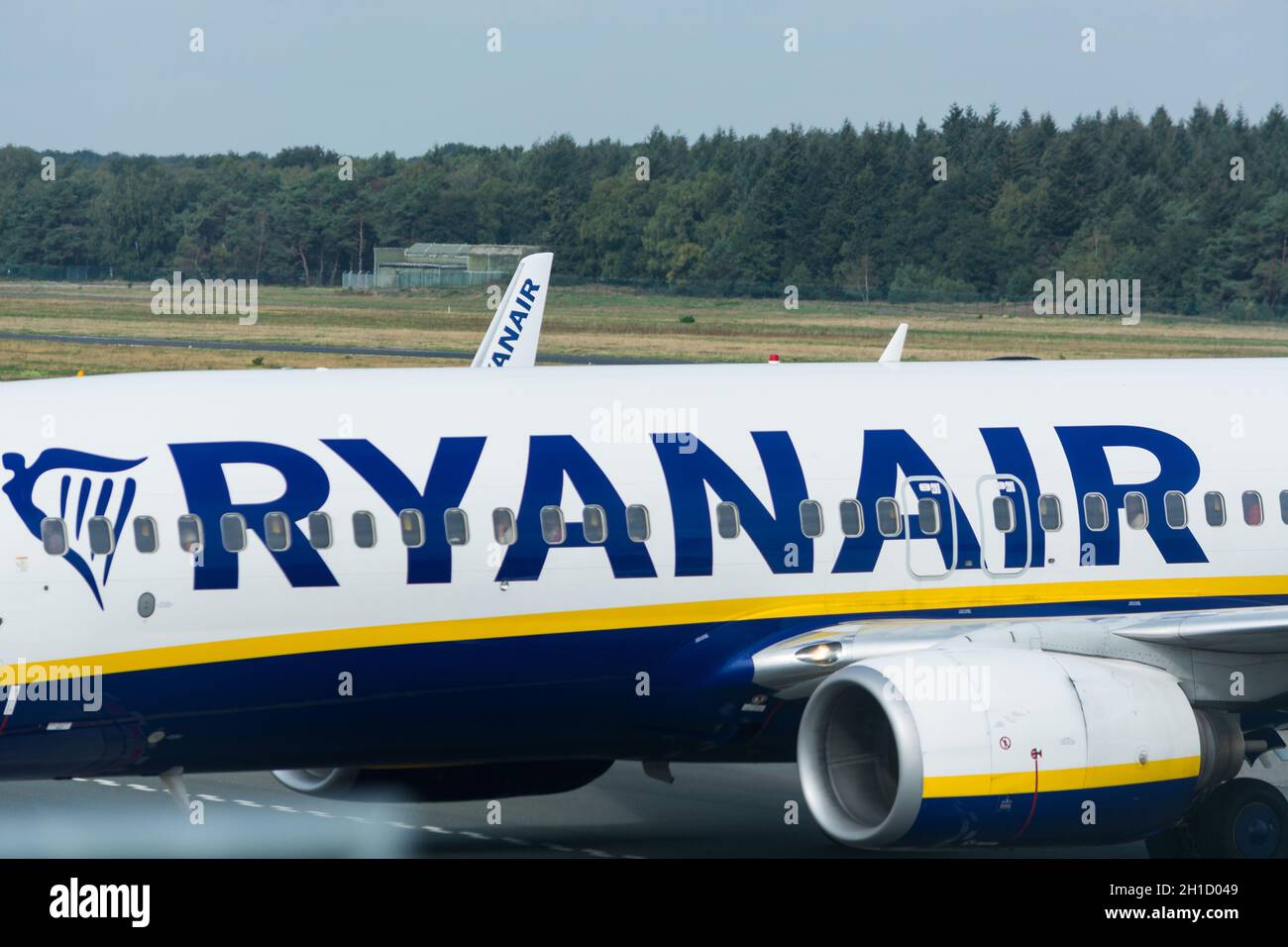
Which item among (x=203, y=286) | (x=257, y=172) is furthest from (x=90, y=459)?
(x=257, y=172)

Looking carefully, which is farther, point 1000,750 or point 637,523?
point 637,523

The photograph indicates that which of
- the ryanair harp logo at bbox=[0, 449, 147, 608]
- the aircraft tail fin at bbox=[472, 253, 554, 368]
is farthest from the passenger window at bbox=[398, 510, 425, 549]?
the aircraft tail fin at bbox=[472, 253, 554, 368]

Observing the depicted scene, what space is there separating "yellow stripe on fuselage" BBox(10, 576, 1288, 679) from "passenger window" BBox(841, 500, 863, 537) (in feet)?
1.88

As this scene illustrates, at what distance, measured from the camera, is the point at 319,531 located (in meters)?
16.1

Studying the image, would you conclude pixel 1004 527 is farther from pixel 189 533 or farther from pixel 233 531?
A: pixel 189 533

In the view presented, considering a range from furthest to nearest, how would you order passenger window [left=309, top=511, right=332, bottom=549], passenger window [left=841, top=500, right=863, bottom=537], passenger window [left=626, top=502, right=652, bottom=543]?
passenger window [left=841, top=500, right=863, bottom=537], passenger window [left=626, top=502, right=652, bottom=543], passenger window [left=309, top=511, right=332, bottom=549]

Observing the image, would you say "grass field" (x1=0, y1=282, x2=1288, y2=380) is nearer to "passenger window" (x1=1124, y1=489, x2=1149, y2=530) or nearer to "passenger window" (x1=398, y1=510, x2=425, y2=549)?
"passenger window" (x1=398, y1=510, x2=425, y2=549)

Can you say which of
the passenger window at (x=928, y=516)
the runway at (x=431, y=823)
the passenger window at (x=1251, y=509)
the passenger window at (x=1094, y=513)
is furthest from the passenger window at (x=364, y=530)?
the passenger window at (x=1251, y=509)

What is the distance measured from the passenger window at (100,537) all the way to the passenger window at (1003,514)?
7.93 meters

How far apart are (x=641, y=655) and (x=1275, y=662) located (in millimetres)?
5745

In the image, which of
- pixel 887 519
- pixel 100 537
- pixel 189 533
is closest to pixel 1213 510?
pixel 887 519

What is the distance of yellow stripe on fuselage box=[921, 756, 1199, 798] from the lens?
15.4 metres

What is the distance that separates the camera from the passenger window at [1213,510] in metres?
18.9

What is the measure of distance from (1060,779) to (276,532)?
21.9ft
